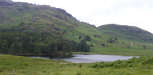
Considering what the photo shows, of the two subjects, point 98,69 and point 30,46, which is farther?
point 30,46

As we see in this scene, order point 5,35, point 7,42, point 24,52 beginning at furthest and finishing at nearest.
Answer: 1. point 5,35
2. point 7,42
3. point 24,52

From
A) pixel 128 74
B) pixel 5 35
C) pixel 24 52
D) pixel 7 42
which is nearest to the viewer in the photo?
pixel 128 74

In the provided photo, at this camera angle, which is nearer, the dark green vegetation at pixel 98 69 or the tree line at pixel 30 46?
the dark green vegetation at pixel 98 69

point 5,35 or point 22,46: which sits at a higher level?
point 5,35

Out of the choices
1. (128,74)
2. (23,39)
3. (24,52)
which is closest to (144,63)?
(128,74)

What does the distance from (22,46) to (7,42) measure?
51.0 ft

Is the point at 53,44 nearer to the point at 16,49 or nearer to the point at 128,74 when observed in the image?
the point at 16,49

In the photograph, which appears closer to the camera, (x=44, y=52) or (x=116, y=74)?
(x=116, y=74)

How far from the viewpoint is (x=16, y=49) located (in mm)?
160000

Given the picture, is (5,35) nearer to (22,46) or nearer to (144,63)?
(22,46)

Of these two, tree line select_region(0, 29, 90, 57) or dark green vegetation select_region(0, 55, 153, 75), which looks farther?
tree line select_region(0, 29, 90, 57)

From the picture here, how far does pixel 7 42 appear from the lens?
166m

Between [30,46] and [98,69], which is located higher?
[30,46]

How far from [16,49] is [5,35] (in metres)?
30.1
